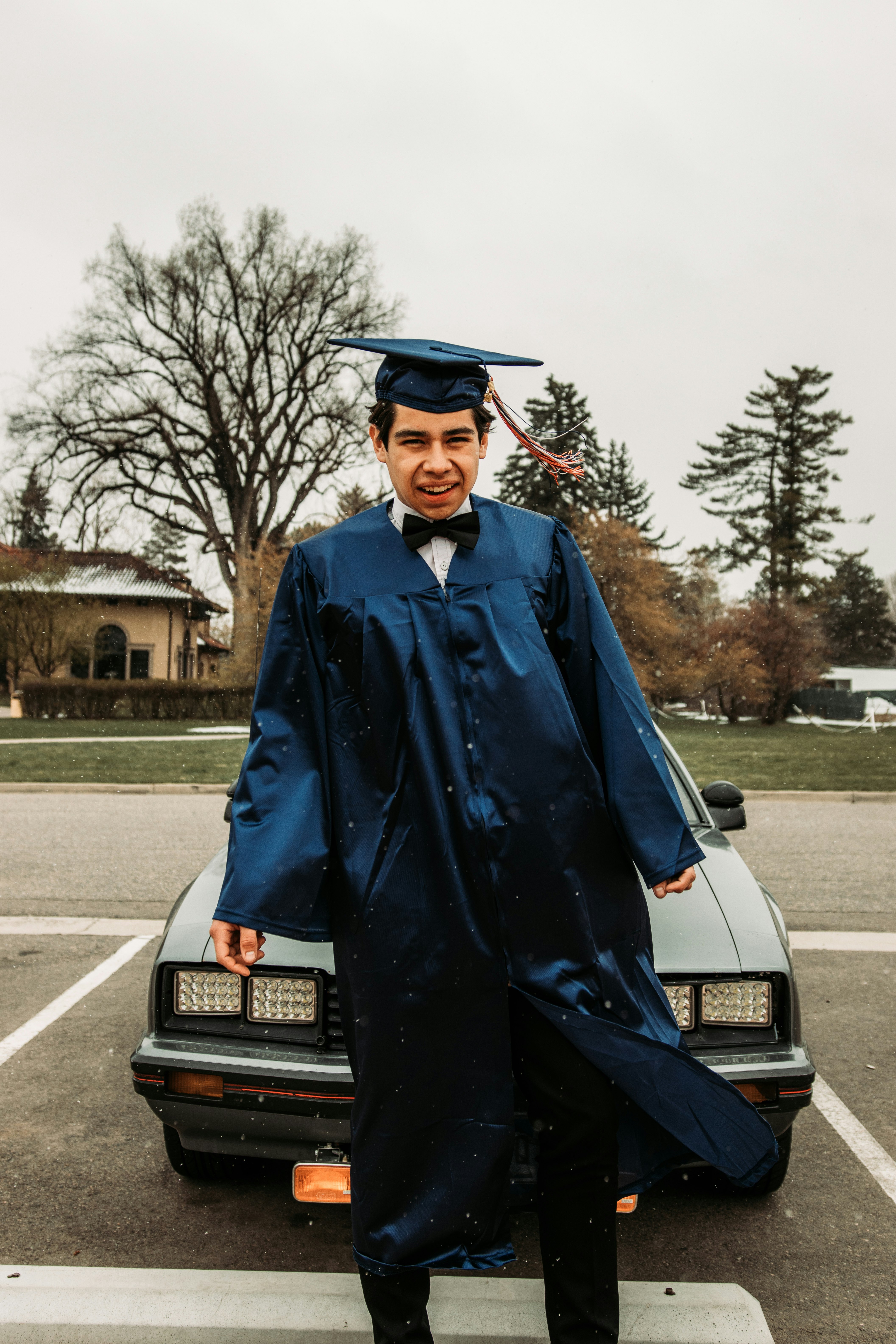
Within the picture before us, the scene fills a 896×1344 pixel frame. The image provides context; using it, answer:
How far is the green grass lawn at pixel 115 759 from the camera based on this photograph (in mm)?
13125

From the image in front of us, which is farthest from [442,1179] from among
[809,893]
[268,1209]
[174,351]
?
[174,351]

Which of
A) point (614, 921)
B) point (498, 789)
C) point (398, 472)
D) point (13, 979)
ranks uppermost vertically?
point (398, 472)

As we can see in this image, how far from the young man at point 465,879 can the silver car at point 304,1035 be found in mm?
385

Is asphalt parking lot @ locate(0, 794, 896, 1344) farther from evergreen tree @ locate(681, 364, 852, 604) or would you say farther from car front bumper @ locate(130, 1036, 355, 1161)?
evergreen tree @ locate(681, 364, 852, 604)

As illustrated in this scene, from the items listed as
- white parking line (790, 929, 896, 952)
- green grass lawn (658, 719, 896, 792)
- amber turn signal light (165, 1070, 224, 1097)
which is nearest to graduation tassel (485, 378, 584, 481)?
amber turn signal light (165, 1070, 224, 1097)

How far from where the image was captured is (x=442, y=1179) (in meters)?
1.79

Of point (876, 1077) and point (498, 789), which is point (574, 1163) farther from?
point (876, 1077)

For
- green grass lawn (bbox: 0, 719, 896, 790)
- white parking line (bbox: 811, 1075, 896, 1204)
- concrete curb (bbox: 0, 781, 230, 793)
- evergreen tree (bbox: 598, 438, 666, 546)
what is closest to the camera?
white parking line (bbox: 811, 1075, 896, 1204)

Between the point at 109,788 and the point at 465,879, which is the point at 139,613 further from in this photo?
the point at 465,879

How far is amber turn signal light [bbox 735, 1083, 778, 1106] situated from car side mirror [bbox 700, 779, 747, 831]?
1219mm

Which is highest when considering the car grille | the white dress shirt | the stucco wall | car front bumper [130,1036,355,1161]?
the stucco wall

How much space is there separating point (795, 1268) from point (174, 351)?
3912 centimetres

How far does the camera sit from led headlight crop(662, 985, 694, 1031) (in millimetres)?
2434

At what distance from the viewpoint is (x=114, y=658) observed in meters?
44.3
